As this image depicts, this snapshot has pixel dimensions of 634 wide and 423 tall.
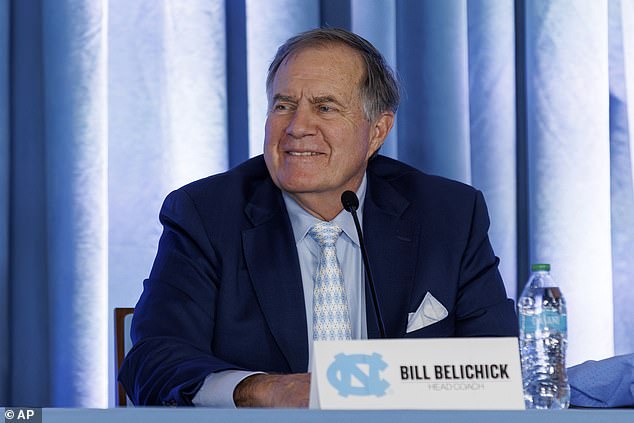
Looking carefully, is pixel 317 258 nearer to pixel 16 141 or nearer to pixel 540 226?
pixel 540 226

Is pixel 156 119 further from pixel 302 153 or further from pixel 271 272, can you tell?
pixel 271 272

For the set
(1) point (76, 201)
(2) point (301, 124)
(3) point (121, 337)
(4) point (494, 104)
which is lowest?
(3) point (121, 337)

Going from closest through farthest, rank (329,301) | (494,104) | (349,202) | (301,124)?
(349,202)
(329,301)
(301,124)
(494,104)

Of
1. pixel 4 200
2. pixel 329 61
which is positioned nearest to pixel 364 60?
pixel 329 61

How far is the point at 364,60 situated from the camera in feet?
7.48

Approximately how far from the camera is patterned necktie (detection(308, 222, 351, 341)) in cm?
206

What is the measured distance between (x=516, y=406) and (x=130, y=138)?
6.30 feet

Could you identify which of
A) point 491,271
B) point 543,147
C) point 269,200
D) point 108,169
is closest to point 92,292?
point 108,169

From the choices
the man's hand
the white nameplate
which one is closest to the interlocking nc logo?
the white nameplate

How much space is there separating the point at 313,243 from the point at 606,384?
0.81 meters

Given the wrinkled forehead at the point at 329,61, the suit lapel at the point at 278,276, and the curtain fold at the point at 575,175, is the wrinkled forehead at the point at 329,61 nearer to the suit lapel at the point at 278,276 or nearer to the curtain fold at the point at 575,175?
the suit lapel at the point at 278,276

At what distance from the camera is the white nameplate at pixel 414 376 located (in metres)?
1.14

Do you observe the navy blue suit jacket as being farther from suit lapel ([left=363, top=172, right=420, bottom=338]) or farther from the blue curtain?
the blue curtain

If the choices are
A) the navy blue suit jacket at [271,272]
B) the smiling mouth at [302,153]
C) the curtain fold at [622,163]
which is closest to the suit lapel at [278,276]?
the navy blue suit jacket at [271,272]
